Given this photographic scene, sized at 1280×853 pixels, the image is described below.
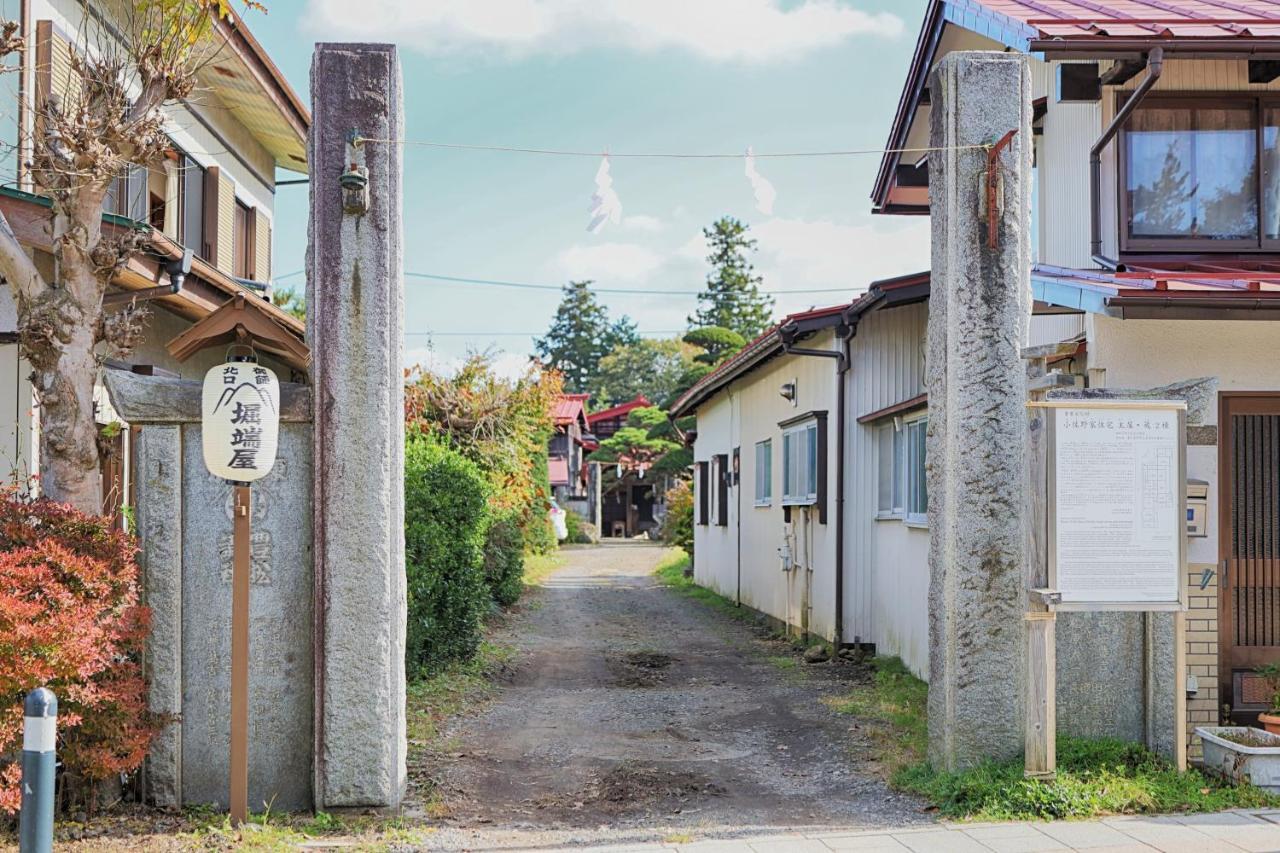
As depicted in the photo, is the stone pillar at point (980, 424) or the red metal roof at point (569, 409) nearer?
the stone pillar at point (980, 424)

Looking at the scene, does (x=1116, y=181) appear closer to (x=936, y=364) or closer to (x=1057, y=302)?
(x=1057, y=302)

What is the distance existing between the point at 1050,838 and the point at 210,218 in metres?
11.7

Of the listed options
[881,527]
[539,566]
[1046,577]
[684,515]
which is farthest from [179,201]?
[684,515]

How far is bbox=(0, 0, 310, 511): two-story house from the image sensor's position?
29.1 feet

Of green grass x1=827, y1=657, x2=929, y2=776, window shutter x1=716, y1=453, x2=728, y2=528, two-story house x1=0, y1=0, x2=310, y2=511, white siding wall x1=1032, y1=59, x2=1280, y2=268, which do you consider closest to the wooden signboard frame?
green grass x1=827, y1=657, x2=929, y2=776

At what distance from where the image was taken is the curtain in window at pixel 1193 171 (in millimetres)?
8844

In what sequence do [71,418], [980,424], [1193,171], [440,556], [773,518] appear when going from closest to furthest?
[71,418] → [980,424] → [1193,171] → [440,556] → [773,518]

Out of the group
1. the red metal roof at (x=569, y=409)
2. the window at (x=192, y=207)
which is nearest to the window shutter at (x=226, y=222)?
the window at (x=192, y=207)

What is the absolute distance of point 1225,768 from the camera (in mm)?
6887

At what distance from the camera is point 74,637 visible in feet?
18.6

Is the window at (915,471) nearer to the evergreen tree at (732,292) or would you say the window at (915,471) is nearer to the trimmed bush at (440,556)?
the trimmed bush at (440,556)

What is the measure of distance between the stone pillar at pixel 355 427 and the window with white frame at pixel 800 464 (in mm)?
7932

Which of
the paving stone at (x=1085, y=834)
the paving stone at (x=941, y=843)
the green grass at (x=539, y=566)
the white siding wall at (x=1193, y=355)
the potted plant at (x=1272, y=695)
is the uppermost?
the white siding wall at (x=1193, y=355)

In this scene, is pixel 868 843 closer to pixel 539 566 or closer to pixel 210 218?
pixel 210 218
